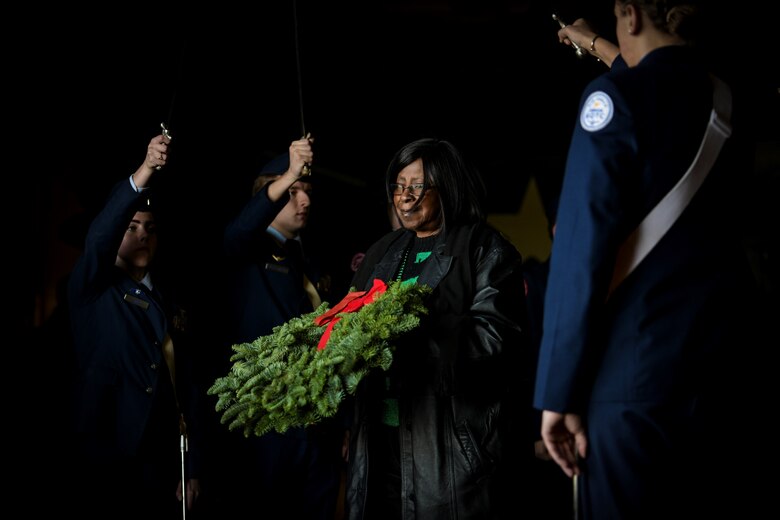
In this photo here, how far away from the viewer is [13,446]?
3.82 m

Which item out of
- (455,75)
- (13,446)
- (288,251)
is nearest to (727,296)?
(288,251)

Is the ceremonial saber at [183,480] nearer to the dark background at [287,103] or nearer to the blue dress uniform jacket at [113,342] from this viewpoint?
the blue dress uniform jacket at [113,342]

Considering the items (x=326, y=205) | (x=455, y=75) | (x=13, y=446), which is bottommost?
(x=13, y=446)

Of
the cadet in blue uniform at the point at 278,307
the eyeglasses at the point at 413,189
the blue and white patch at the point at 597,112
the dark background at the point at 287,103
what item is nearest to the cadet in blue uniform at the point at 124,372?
the cadet in blue uniform at the point at 278,307

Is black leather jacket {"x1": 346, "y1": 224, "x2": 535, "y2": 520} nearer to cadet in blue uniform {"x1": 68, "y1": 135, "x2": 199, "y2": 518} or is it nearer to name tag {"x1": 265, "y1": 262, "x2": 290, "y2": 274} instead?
cadet in blue uniform {"x1": 68, "y1": 135, "x2": 199, "y2": 518}

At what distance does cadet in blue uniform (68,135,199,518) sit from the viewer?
306cm

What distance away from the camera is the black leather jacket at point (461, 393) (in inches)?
93.6

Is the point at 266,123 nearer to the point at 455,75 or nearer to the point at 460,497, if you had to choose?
the point at 455,75

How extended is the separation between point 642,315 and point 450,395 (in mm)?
885

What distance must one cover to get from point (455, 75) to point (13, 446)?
398 centimetres

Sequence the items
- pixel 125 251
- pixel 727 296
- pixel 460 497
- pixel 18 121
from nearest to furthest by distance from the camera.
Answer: pixel 727 296, pixel 460 497, pixel 125 251, pixel 18 121

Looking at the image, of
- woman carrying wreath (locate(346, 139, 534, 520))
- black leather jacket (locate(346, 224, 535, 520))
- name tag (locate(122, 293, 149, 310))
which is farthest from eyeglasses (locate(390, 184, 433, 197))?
name tag (locate(122, 293, 149, 310))

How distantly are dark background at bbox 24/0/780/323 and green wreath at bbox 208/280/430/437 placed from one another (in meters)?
1.33

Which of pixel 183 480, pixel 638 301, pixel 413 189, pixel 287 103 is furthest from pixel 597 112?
pixel 287 103
